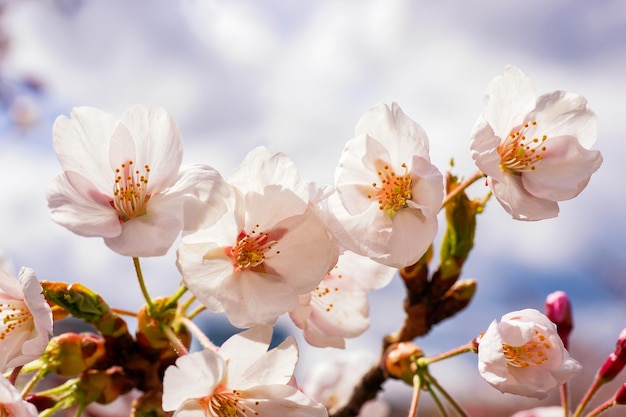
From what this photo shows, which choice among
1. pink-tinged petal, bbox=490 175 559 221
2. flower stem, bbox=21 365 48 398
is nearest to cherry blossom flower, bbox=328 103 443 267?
pink-tinged petal, bbox=490 175 559 221

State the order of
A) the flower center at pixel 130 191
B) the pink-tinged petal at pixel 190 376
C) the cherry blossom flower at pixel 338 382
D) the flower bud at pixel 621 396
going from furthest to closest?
the cherry blossom flower at pixel 338 382 → the flower bud at pixel 621 396 → the flower center at pixel 130 191 → the pink-tinged petal at pixel 190 376

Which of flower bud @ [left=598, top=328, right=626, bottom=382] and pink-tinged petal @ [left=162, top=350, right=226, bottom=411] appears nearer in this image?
pink-tinged petal @ [left=162, top=350, right=226, bottom=411]

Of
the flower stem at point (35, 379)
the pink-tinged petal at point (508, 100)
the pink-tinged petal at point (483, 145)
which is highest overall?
the pink-tinged petal at point (508, 100)

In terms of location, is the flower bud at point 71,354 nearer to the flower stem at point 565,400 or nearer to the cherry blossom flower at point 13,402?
the cherry blossom flower at point 13,402

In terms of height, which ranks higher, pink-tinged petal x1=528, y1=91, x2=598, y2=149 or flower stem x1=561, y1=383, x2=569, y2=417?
pink-tinged petal x1=528, y1=91, x2=598, y2=149

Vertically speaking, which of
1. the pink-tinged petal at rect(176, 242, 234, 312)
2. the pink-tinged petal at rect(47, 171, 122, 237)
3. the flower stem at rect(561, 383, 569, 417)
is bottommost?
the flower stem at rect(561, 383, 569, 417)

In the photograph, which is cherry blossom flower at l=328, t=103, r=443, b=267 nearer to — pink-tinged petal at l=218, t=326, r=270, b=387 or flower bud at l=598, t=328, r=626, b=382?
pink-tinged petal at l=218, t=326, r=270, b=387

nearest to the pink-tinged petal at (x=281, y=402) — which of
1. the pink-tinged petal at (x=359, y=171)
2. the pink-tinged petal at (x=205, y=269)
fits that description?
the pink-tinged petal at (x=205, y=269)

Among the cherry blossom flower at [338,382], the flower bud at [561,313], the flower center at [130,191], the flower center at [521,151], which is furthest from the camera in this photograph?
the cherry blossom flower at [338,382]

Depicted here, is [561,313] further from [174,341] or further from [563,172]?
[174,341]
